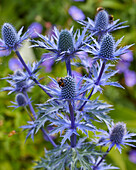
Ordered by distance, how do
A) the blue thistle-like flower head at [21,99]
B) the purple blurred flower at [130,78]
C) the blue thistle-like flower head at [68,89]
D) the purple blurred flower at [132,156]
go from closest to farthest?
1. the blue thistle-like flower head at [68,89]
2. the blue thistle-like flower head at [21,99]
3. the purple blurred flower at [132,156]
4. the purple blurred flower at [130,78]

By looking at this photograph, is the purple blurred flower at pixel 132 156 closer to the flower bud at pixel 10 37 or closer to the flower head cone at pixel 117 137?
the flower head cone at pixel 117 137

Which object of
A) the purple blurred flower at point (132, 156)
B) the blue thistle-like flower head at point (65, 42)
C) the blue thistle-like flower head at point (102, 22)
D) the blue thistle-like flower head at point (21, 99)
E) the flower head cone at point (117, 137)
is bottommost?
the blue thistle-like flower head at point (21, 99)

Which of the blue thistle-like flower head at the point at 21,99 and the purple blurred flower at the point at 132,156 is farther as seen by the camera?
the purple blurred flower at the point at 132,156

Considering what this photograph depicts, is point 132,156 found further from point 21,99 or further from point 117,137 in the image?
point 21,99

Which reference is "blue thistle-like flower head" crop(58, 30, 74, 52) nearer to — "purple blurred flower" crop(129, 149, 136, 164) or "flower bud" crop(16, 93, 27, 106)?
"flower bud" crop(16, 93, 27, 106)

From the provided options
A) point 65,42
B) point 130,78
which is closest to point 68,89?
point 65,42

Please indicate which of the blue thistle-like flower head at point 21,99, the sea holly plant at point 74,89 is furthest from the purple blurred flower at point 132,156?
the blue thistle-like flower head at point 21,99

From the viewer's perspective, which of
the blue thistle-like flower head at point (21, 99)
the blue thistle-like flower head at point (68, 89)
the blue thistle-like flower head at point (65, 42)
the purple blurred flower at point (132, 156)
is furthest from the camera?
the purple blurred flower at point (132, 156)

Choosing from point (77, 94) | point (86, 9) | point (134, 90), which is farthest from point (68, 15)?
point (77, 94)
